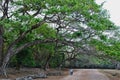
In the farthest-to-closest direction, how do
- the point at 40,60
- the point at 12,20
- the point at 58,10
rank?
1. the point at 40,60
2. the point at 12,20
3. the point at 58,10

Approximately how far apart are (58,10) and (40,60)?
3628 centimetres

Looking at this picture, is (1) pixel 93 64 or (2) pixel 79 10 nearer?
(2) pixel 79 10

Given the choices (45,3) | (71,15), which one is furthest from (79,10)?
(45,3)

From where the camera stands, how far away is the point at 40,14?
29.4 metres

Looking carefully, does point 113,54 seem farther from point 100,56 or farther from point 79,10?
point 79,10

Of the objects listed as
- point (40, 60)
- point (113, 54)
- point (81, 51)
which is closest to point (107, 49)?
point (113, 54)

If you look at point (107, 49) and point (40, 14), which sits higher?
point (40, 14)

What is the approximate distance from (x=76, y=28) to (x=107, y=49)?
3.21m

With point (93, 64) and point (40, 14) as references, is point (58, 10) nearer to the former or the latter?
point (40, 14)

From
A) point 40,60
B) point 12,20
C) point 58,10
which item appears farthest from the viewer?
point 40,60

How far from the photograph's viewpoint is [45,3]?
89.4 ft

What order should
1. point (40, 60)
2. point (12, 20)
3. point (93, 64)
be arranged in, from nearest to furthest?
1. point (12, 20)
2. point (40, 60)
3. point (93, 64)

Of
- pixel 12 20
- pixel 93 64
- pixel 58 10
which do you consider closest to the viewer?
pixel 58 10

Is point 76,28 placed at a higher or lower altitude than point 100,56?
higher
